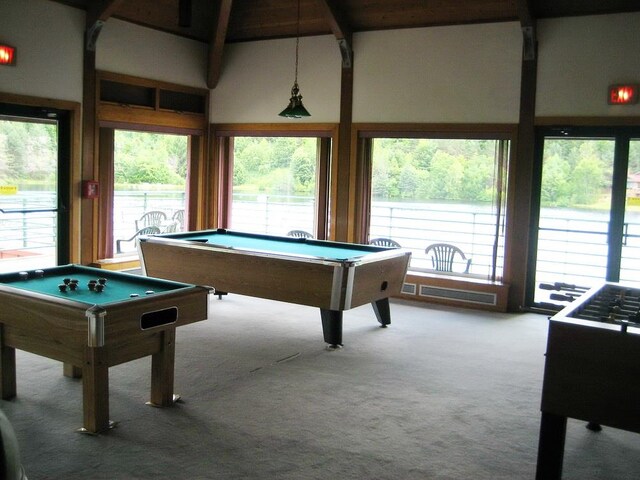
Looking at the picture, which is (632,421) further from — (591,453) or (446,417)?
(446,417)

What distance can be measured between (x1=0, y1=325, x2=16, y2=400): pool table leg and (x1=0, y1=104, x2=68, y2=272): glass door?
2470 millimetres

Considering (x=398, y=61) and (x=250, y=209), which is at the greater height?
(x=398, y=61)

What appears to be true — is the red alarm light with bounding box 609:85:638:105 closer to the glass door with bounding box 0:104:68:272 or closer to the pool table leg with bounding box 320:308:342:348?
the pool table leg with bounding box 320:308:342:348

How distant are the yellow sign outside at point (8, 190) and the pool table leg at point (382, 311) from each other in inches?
139

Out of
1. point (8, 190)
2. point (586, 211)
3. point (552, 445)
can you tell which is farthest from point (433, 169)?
point (552, 445)

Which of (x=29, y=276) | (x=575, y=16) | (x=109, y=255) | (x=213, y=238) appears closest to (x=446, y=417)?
(x=29, y=276)

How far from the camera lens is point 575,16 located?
635 cm

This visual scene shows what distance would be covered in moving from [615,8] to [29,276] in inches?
212

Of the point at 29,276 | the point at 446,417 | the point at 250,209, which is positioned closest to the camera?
the point at 446,417

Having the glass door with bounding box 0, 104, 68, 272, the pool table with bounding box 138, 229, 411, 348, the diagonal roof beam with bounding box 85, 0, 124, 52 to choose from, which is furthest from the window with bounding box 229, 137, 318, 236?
the glass door with bounding box 0, 104, 68, 272

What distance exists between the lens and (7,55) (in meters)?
6.15

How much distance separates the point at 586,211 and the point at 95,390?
4.90 meters

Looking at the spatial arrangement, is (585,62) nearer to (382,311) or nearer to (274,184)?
(382,311)

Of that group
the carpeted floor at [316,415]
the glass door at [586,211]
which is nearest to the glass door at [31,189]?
the carpeted floor at [316,415]
